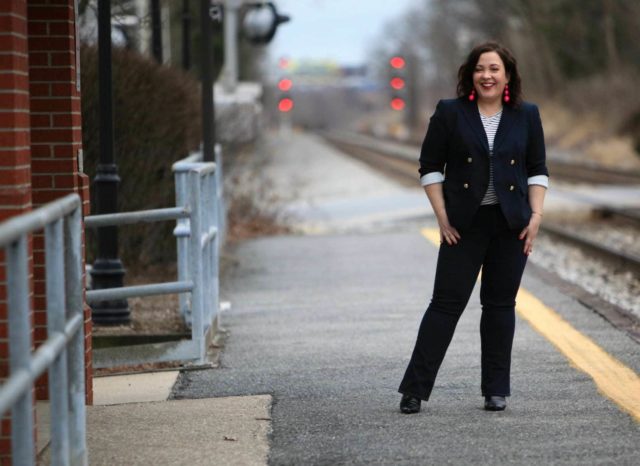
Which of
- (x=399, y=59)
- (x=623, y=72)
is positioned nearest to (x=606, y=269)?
(x=623, y=72)

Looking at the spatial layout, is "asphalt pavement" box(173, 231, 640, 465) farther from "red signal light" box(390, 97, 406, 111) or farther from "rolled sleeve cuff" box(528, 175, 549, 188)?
"red signal light" box(390, 97, 406, 111)

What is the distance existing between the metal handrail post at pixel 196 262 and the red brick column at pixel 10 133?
266 centimetres

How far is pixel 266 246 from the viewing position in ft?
50.8

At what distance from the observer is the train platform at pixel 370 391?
548 centimetres

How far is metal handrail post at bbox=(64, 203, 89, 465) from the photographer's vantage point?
4547mm

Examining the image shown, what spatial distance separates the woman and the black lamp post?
3666 mm

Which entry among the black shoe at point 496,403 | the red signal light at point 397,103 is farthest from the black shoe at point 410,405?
the red signal light at point 397,103

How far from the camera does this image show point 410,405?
6164 millimetres

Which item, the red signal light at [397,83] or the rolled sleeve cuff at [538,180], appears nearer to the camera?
the rolled sleeve cuff at [538,180]

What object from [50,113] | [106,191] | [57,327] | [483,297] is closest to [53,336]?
[57,327]

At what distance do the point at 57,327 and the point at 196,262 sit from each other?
347cm

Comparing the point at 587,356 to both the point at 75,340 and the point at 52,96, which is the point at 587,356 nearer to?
the point at 52,96

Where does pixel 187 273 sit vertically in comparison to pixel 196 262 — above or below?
below

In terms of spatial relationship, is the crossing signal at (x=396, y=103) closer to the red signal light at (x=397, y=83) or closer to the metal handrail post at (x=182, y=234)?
the red signal light at (x=397, y=83)
